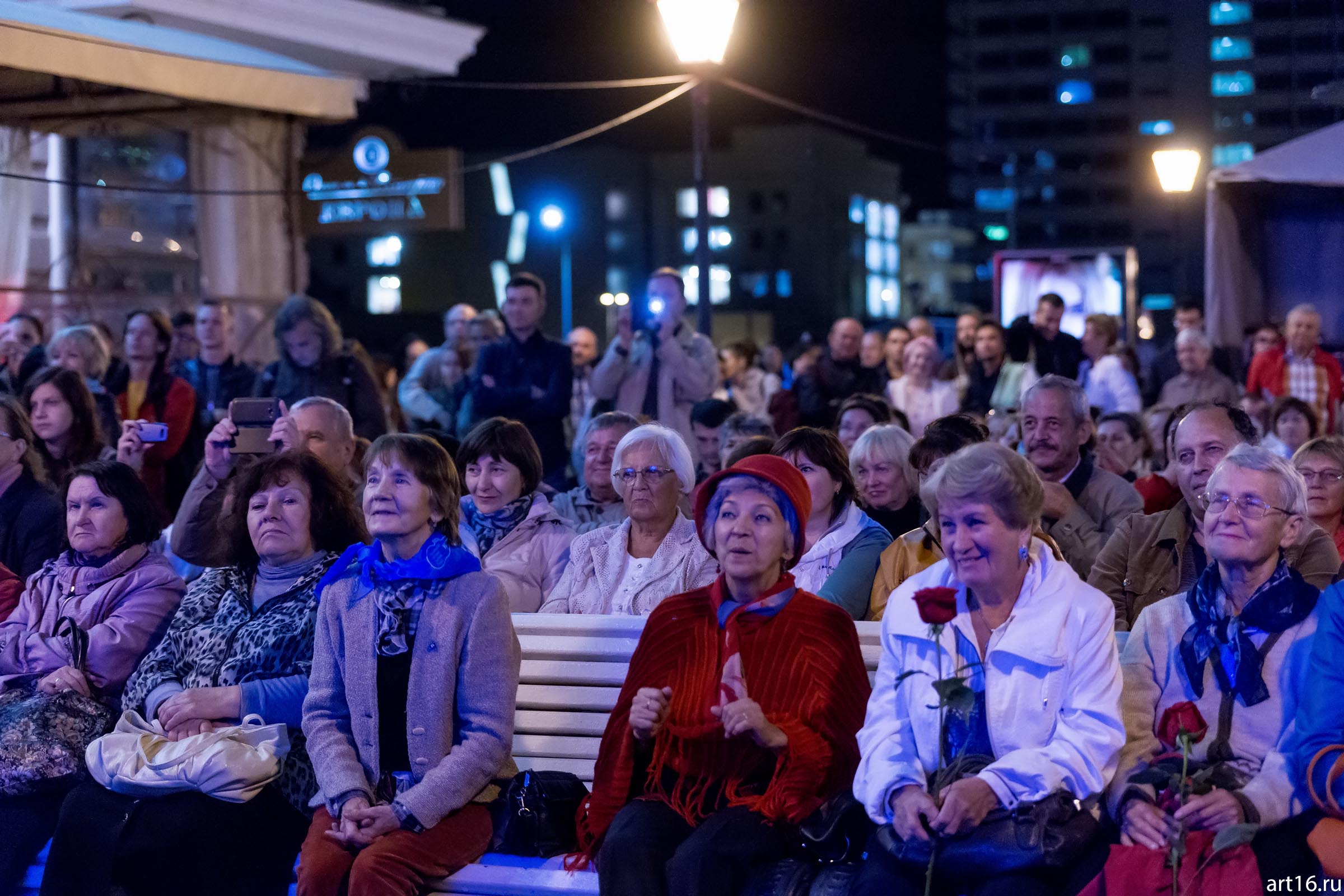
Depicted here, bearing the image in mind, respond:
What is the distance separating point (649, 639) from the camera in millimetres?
4613

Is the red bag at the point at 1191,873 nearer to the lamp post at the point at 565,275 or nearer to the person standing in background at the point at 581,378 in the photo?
the person standing in background at the point at 581,378

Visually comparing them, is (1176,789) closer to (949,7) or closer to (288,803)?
(288,803)

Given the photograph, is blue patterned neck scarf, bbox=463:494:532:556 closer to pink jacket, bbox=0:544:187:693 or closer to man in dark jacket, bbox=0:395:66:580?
pink jacket, bbox=0:544:187:693

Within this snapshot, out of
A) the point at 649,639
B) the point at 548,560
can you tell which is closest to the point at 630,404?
the point at 548,560

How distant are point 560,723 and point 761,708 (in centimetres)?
115

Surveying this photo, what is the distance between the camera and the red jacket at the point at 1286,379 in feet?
37.7

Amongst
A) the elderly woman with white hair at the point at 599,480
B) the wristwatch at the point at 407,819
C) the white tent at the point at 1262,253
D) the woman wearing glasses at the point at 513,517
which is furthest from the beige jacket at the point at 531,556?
the white tent at the point at 1262,253

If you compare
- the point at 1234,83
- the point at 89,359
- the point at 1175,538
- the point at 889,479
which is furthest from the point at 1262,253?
the point at 89,359

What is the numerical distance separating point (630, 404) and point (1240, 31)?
9785 mm

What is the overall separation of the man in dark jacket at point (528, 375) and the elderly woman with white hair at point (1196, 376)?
4.70m

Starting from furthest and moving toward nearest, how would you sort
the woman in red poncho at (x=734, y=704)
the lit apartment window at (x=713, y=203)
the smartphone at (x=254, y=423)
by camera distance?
the lit apartment window at (x=713, y=203) → the smartphone at (x=254, y=423) → the woman in red poncho at (x=734, y=704)

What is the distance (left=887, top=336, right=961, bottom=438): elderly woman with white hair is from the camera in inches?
442

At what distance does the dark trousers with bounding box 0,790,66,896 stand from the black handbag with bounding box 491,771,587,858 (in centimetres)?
146

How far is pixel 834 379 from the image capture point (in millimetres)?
11828
